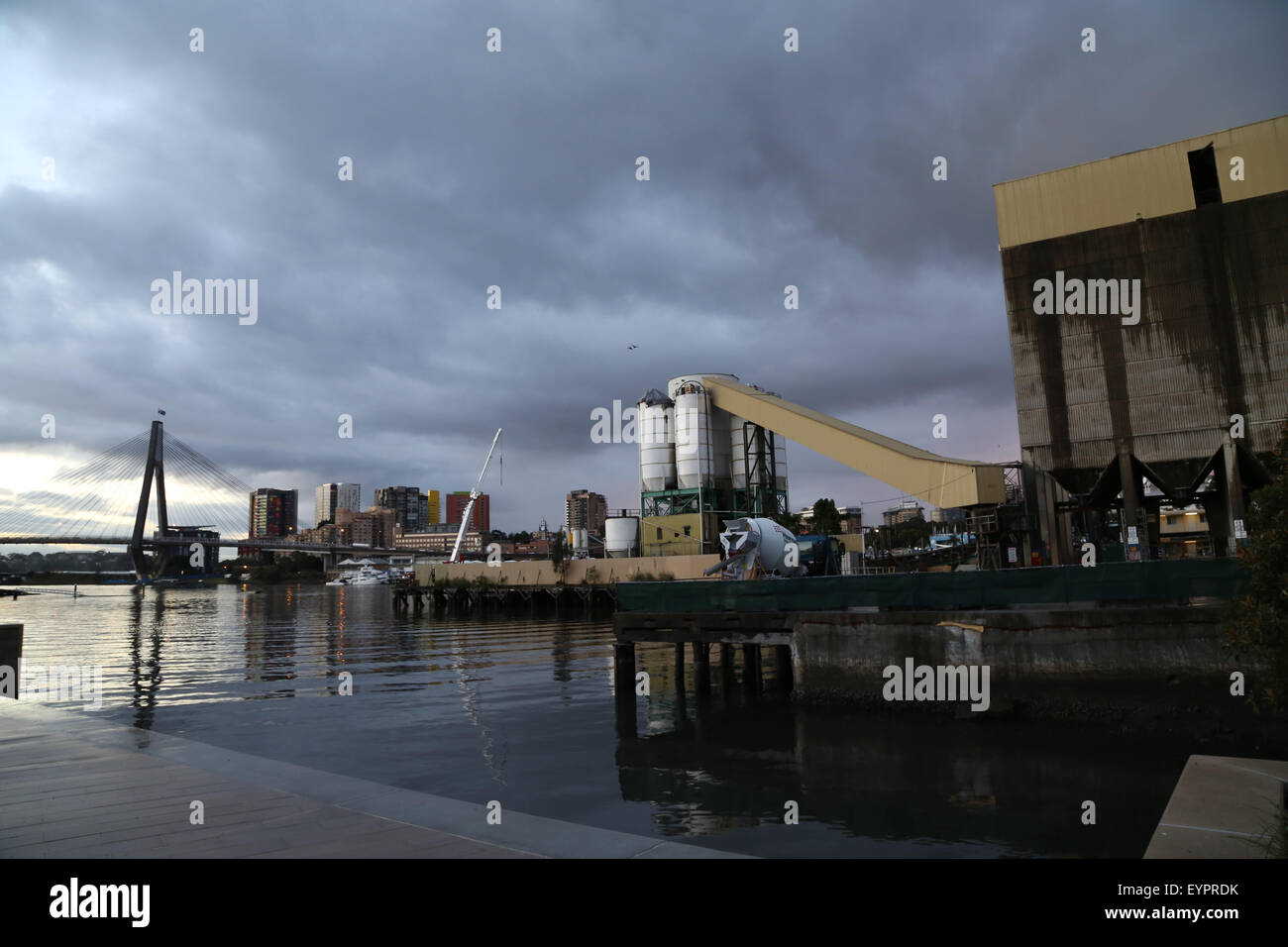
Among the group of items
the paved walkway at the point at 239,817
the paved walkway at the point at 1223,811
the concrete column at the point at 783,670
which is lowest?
the concrete column at the point at 783,670

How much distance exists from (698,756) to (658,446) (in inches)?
2772

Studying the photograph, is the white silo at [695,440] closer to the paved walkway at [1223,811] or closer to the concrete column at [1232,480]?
the concrete column at [1232,480]

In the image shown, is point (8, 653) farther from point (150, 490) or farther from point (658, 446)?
point (150, 490)

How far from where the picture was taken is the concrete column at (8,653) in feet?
66.6

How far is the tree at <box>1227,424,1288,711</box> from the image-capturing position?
31.9ft

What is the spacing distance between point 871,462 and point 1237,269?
22.4 m

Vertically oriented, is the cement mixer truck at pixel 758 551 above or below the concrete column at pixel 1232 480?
below

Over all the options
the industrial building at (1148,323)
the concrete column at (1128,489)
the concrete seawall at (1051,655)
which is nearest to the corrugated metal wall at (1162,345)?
the industrial building at (1148,323)

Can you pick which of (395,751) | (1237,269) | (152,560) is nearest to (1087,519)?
(1237,269)

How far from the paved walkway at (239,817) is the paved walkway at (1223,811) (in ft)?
14.2

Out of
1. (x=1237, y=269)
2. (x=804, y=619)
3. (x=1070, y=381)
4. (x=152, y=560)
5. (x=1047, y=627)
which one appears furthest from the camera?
(x=152, y=560)

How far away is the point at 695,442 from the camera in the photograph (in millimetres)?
84750

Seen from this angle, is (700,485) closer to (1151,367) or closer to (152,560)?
(1151,367)

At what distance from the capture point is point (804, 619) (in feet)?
77.4
